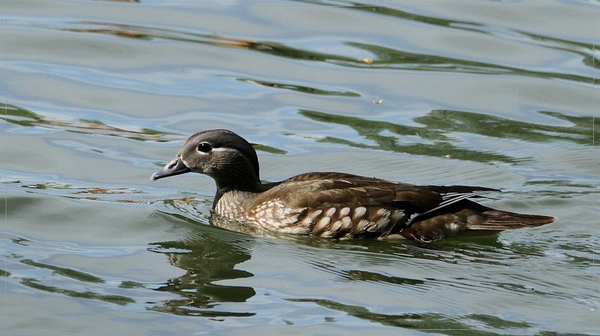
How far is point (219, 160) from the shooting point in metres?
11.3

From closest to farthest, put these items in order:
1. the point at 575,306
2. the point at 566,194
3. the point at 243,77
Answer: the point at 575,306 < the point at 566,194 < the point at 243,77

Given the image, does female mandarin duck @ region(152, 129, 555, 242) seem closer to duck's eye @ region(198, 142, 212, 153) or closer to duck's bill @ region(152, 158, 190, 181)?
duck's eye @ region(198, 142, 212, 153)

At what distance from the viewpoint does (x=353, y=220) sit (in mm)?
10555

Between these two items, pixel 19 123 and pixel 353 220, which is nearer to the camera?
pixel 353 220

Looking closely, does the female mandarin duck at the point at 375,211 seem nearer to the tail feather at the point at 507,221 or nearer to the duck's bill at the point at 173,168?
the tail feather at the point at 507,221

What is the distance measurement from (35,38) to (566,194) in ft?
27.9

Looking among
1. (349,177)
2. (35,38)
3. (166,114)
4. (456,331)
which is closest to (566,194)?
(349,177)

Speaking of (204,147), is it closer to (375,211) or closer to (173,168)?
(173,168)

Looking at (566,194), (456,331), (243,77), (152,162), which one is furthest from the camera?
(243,77)

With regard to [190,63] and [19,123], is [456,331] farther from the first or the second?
[190,63]

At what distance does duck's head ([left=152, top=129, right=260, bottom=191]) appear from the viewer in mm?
11211

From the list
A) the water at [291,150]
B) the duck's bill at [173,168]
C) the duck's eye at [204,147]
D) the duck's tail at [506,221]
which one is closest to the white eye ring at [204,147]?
the duck's eye at [204,147]

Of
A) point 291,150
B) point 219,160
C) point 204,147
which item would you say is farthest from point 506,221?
point 291,150

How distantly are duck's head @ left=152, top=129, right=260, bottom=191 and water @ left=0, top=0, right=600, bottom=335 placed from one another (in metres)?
0.45
